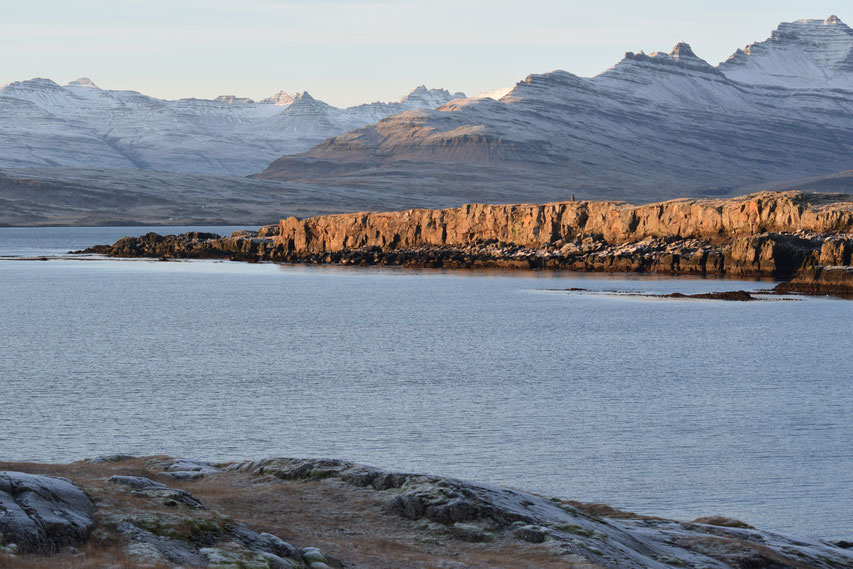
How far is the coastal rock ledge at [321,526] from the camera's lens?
1295cm

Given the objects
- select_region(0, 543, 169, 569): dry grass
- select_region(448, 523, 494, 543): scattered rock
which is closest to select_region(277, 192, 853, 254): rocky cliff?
select_region(448, 523, 494, 543): scattered rock

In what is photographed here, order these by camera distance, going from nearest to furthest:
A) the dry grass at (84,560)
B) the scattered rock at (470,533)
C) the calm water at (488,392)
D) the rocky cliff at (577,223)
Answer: the dry grass at (84,560)
the scattered rock at (470,533)
the calm water at (488,392)
the rocky cliff at (577,223)

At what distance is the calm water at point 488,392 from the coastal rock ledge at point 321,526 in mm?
5203

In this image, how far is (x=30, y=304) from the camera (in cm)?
7088

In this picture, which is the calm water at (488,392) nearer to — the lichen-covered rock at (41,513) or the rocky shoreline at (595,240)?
the lichen-covered rock at (41,513)

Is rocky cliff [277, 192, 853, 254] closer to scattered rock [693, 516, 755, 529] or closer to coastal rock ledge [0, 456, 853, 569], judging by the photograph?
scattered rock [693, 516, 755, 529]

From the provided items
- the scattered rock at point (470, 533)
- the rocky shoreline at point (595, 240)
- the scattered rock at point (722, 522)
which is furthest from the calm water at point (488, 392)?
the rocky shoreline at point (595, 240)

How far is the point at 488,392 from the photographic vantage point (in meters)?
35.5

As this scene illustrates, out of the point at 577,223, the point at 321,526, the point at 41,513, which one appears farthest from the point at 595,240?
the point at 41,513

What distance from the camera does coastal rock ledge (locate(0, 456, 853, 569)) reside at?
42.5 feet

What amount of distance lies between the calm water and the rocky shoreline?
797 inches

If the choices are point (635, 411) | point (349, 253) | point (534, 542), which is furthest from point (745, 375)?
point (349, 253)

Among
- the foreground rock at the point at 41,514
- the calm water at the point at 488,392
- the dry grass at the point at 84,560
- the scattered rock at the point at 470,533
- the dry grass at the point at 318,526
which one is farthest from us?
the calm water at the point at 488,392

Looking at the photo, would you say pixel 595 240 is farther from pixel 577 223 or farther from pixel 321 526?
pixel 321 526
